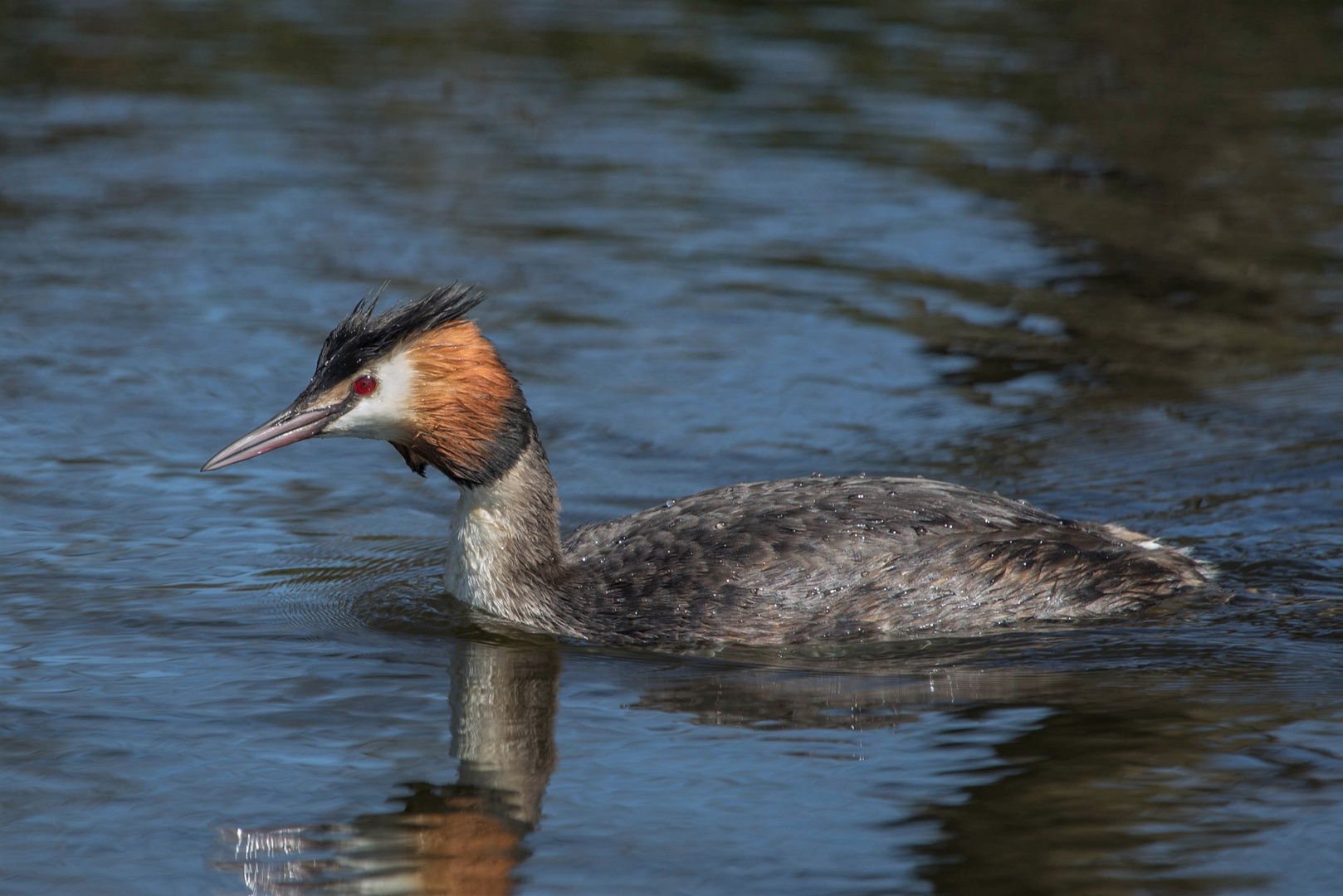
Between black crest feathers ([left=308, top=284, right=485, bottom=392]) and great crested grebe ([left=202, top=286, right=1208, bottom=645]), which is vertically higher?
black crest feathers ([left=308, top=284, right=485, bottom=392])

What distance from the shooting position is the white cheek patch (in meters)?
7.88

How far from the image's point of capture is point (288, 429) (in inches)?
309

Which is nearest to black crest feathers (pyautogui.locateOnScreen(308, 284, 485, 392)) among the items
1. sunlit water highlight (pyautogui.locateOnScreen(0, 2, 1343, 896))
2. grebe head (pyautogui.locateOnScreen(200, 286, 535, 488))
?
grebe head (pyautogui.locateOnScreen(200, 286, 535, 488))

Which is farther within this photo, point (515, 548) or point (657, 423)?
point (657, 423)

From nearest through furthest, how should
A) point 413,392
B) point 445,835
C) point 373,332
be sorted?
point 445,835 < point 373,332 < point 413,392

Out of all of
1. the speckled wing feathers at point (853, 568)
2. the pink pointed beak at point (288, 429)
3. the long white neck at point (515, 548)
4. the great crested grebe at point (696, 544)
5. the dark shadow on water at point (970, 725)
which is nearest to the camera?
the dark shadow on water at point (970, 725)

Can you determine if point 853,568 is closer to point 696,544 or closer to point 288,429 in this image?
point 696,544

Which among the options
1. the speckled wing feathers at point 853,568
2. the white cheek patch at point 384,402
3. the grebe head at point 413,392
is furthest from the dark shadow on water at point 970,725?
the white cheek patch at point 384,402

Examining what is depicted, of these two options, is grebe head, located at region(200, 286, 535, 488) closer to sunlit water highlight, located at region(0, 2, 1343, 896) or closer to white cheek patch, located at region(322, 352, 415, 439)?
white cheek patch, located at region(322, 352, 415, 439)

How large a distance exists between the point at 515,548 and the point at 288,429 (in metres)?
1.22

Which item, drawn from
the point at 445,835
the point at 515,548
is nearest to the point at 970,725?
the point at 445,835

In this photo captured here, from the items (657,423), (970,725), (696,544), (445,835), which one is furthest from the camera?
(657,423)

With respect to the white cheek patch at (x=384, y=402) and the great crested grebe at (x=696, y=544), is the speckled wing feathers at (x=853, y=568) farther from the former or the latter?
the white cheek patch at (x=384, y=402)

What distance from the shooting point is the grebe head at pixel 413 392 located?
7.84 metres
